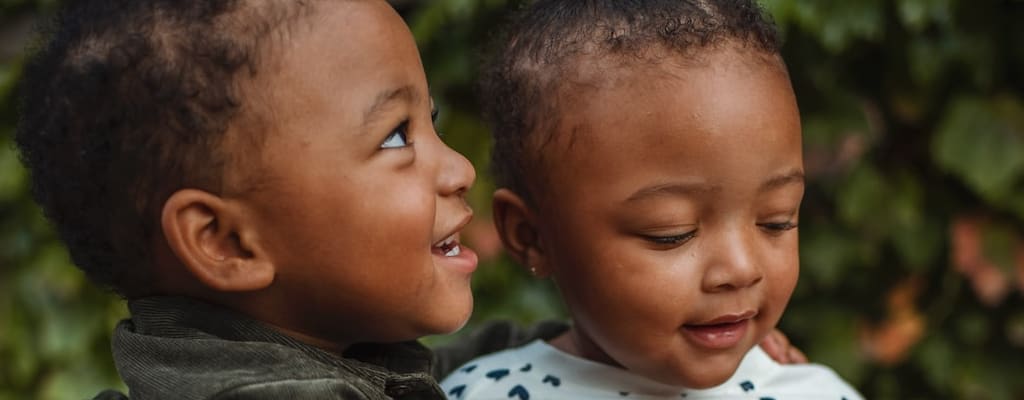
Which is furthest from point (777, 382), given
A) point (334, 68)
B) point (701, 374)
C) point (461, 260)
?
point (334, 68)

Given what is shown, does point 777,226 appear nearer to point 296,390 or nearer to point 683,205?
point 683,205

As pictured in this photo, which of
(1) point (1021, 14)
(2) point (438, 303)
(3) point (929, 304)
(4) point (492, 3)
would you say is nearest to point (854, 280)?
(3) point (929, 304)

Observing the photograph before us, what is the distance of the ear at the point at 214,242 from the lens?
1.58m

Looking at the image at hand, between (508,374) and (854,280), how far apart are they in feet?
5.64

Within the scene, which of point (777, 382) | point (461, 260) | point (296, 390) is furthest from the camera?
point (777, 382)

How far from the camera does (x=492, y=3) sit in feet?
10.3

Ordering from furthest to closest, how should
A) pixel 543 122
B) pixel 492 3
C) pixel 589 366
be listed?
pixel 492 3 → pixel 589 366 → pixel 543 122

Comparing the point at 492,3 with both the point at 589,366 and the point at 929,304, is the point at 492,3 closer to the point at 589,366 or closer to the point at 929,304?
the point at 589,366

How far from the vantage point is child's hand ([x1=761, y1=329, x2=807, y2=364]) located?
89.5 inches

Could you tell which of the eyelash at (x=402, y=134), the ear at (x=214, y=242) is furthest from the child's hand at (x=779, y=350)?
the ear at (x=214, y=242)

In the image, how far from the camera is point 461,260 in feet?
5.92

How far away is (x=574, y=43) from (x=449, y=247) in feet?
1.29

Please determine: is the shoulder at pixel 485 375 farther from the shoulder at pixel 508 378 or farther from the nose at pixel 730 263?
the nose at pixel 730 263

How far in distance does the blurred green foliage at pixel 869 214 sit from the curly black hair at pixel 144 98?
5.05 ft
